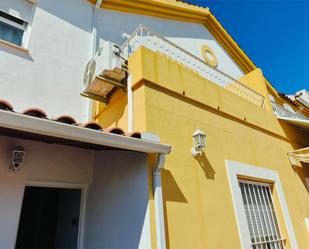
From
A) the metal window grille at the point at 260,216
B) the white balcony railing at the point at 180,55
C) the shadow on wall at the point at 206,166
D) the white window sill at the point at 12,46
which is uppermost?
the white balcony railing at the point at 180,55

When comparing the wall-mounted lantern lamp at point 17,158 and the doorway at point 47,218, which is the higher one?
the wall-mounted lantern lamp at point 17,158

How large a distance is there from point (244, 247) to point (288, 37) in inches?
680

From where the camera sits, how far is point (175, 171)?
261 inches

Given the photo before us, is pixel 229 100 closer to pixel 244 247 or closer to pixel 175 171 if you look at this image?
pixel 175 171

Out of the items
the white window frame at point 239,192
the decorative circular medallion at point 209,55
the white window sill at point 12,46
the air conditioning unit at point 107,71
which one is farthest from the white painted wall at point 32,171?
the decorative circular medallion at point 209,55

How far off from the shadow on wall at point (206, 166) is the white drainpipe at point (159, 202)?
1.86 metres

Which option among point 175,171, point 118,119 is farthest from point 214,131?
point 118,119

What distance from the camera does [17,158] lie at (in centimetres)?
646

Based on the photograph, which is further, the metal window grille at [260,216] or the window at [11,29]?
the window at [11,29]

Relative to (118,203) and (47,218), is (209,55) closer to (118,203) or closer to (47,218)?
(118,203)

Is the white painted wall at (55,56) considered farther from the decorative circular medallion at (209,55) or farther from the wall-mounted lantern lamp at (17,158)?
the decorative circular medallion at (209,55)

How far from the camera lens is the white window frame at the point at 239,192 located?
7664mm

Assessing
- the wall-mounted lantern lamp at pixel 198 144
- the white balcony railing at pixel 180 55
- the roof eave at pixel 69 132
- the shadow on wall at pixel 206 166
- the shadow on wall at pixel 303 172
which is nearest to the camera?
the roof eave at pixel 69 132

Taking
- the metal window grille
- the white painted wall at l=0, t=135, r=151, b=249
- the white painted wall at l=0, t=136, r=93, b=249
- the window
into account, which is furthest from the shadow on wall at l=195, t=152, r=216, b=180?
the window
